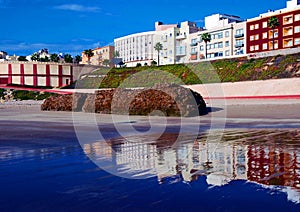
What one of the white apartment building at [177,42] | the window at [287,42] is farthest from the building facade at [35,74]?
the window at [287,42]

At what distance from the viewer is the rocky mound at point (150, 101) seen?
53.8 ft

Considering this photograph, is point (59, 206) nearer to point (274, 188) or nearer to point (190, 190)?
point (190, 190)

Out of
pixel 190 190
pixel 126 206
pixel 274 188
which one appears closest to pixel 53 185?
pixel 126 206

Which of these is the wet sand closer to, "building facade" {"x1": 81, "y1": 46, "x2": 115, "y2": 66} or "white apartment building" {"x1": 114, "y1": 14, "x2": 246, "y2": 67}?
"white apartment building" {"x1": 114, "y1": 14, "x2": 246, "y2": 67}

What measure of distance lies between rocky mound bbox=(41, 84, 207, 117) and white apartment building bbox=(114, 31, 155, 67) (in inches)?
4643

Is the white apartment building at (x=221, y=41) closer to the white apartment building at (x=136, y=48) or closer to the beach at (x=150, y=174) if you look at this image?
the white apartment building at (x=136, y=48)

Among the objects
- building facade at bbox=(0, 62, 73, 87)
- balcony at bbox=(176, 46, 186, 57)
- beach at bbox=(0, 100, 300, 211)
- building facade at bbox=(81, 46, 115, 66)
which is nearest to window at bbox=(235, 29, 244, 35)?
balcony at bbox=(176, 46, 186, 57)

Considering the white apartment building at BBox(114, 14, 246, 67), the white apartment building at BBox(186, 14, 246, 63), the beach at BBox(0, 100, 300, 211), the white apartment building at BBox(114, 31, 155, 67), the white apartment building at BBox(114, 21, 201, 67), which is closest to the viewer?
the beach at BBox(0, 100, 300, 211)

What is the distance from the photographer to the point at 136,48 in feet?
500

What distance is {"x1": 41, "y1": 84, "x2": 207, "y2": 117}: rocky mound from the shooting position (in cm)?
1639

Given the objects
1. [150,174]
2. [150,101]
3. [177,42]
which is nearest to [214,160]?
[150,174]

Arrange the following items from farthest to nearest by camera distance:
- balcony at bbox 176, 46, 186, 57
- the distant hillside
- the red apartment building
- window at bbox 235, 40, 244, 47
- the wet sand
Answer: balcony at bbox 176, 46, 186, 57, window at bbox 235, 40, 244, 47, the red apartment building, the distant hillside, the wet sand

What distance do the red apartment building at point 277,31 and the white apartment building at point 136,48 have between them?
2338 inches

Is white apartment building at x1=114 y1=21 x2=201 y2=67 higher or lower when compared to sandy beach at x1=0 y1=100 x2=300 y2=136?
higher
